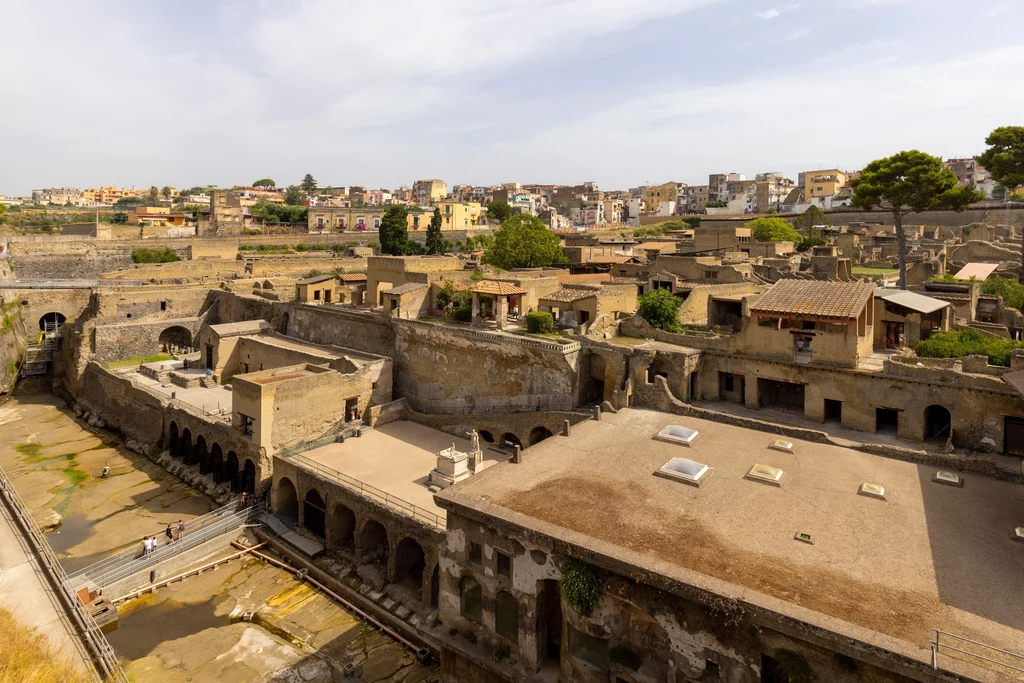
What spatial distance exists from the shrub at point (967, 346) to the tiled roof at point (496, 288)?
1510 cm

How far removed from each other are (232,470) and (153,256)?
3597 centimetres

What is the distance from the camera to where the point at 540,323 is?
83.8 ft

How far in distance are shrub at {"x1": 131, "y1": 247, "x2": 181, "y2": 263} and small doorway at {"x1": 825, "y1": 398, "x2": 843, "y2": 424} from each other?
169 feet

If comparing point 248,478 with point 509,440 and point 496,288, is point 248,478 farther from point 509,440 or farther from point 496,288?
point 496,288

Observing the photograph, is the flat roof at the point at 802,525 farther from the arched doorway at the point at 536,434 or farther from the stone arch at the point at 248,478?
the stone arch at the point at 248,478

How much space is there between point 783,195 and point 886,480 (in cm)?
10791

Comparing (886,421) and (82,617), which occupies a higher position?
(886,421)

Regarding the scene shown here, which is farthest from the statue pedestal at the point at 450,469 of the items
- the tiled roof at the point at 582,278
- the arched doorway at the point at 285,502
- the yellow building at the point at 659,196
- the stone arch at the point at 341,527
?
the yellow building at the point at 659,196

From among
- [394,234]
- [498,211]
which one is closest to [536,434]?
[394,234]

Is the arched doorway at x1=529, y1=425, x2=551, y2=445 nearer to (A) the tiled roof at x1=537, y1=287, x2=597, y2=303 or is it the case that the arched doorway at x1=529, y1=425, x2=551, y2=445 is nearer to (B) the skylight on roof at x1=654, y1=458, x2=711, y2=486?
(A) the tiled roof at x1=537, y1=287, x2=597, y2=303

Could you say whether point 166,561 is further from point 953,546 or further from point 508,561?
point 953,546

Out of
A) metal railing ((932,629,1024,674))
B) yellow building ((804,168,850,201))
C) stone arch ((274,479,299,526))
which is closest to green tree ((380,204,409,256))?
stone arch ((274,479,299,526))

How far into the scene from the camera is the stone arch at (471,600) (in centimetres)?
1322

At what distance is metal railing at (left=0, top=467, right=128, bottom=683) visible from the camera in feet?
43.0
